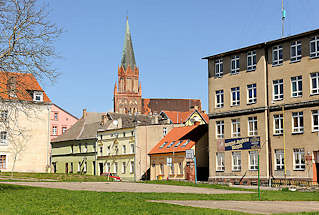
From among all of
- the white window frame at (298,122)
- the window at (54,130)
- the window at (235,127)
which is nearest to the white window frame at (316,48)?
the white window frame at (298,122)

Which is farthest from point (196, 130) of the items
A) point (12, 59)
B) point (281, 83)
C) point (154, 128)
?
point (12, 59)

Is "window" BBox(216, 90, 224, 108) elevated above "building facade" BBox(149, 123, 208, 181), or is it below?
above

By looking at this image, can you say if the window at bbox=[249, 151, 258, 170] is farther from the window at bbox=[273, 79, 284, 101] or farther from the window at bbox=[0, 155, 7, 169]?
the window at bbox=[0, 155, 7, 169]

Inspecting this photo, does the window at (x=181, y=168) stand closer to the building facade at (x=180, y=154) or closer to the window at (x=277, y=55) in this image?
the building facade at (x=180, y=154)

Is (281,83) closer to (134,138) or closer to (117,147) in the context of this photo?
(134,138)

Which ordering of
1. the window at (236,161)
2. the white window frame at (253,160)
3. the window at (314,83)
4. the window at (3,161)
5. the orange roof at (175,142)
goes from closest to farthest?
the window at (314,83) → the white window frame at (253,160) → the window at (236,161) → the orange roof at (175,142) → the window at (3,161)

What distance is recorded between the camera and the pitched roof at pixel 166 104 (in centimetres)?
18800

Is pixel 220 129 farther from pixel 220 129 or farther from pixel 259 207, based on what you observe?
pixel 259 207

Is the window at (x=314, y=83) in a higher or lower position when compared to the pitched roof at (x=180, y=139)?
higher

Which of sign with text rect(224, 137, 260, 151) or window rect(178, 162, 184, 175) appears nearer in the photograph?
sign with text rect(224, 137, 260, 151)

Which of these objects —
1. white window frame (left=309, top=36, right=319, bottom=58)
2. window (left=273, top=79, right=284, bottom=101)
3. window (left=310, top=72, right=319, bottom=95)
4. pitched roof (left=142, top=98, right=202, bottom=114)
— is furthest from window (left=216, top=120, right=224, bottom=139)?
pitched roof (left=142, top=98, right=202, bottom=114)

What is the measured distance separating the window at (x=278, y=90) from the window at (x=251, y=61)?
315 centimetres

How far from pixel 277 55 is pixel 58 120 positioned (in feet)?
243

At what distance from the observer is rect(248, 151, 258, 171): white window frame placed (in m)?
52.5
